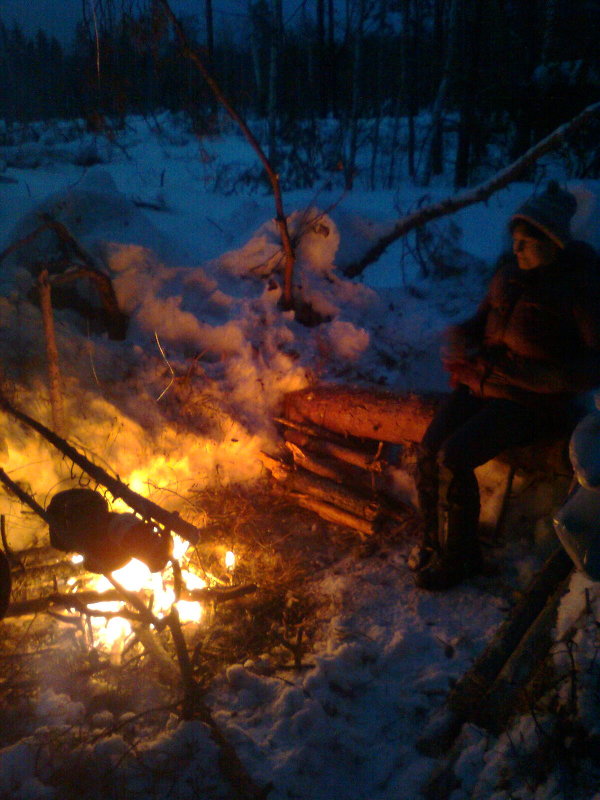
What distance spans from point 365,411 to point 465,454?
3.64ft

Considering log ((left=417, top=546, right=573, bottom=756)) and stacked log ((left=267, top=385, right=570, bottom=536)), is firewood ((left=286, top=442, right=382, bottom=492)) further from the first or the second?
log ((left=417, top=546, right=573, bottom=756))

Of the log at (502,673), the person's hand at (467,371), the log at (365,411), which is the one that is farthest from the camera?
the log at (365,411)

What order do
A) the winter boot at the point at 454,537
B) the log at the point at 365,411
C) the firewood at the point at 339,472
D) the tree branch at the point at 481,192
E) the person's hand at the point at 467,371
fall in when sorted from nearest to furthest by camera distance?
1. the winter boot at the point at 454,537
2. the person's hand at the point at 467,371
3. the log at the point at 365,411
4. the firewood at the point at 339,472
5. the tree branch at the point at 481,192

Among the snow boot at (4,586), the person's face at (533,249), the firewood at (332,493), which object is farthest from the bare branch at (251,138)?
the snow boot at (4,586)

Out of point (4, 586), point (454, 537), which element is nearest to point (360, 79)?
point (454, 537)

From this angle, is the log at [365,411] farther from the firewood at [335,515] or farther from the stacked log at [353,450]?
the firewood at [335,515]

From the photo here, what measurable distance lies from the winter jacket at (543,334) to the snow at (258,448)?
76 cm

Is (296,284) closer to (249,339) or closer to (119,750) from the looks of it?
(249,339)

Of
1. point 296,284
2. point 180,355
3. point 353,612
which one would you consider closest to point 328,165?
point 296,284

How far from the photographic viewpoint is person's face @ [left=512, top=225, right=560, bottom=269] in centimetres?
303

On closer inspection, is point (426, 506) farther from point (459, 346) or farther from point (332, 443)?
point (332, 443)

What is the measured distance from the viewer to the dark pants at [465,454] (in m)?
3.10

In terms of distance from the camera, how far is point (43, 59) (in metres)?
22.9

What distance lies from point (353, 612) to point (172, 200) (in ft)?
21.3
